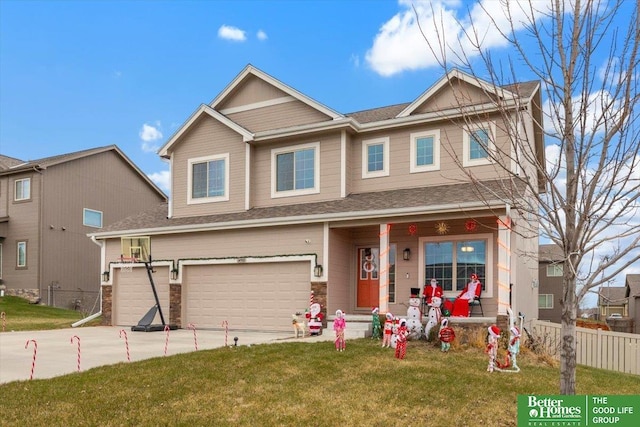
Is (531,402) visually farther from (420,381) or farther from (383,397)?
(420,381)

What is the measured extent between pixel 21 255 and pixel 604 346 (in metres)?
26.8

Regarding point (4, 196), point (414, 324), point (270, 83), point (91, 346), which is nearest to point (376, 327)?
point (414, 324)

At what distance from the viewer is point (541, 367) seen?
10.4 meters

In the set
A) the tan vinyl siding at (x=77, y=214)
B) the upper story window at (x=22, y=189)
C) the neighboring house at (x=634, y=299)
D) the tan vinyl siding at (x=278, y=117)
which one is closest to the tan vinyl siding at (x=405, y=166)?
the tan vinyl siding at (x=278, y=117)

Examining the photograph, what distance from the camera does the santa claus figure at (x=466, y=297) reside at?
1323 centimetres

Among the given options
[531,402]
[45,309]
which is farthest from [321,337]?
[45,309]

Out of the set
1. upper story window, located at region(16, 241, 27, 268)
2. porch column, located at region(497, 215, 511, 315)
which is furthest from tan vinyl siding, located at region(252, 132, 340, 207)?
upper story window, located at region(16, 241, 27, 268)

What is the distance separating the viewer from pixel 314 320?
554 inches

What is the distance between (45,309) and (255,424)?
22.7 metres

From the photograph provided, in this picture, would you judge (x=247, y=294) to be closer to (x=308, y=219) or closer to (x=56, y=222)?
(x=308, y=219)

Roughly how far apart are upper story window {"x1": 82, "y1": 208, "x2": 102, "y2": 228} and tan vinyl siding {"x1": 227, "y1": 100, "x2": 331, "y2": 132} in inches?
587

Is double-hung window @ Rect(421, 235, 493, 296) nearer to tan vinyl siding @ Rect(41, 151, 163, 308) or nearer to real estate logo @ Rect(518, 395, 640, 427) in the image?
real estate logo @ Rect(518, 395, 640, 427)

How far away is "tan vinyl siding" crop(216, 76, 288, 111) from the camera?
59.5ft

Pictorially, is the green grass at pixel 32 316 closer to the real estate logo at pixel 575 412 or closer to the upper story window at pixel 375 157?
the upper story window at pixel 375 157
